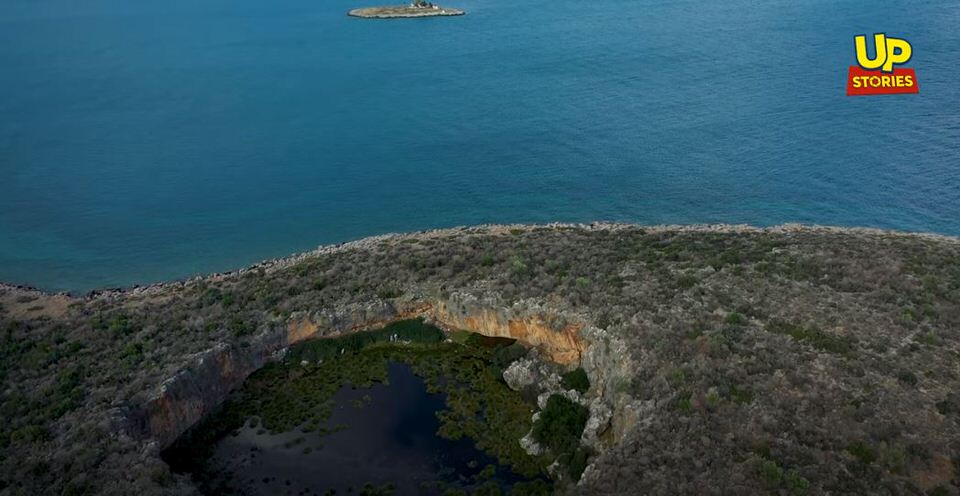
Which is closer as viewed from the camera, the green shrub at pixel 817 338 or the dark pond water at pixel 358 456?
the dark pond water at pixel 358 456

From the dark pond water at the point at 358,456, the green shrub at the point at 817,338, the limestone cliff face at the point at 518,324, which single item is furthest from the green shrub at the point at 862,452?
the limestone cliff face at the point at 518,324

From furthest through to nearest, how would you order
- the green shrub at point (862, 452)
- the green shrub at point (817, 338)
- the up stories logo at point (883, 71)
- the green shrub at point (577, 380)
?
the up stories logo at point (883, 71)
the green shrub at point (577, 380)
the green shrub at point (817, 338)
the green shrub at point (862, 452)

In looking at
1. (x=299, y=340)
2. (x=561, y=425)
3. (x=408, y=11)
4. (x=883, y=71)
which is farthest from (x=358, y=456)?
(x=408, y=11)

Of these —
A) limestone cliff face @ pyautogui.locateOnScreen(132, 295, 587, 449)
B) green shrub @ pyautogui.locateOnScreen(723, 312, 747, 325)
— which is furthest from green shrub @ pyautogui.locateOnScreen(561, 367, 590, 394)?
green shrub @ pyautogui.locateOnScreen(723, 312, 747, 325)

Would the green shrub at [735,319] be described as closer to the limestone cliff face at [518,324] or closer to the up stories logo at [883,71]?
the limestone cliff face at [518,324]

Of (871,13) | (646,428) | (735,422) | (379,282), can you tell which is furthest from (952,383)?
(871,13)

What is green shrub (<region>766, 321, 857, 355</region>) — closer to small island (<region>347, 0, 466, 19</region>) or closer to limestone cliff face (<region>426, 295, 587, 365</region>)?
limestone cliff face (<region>426, 295, 587, 365</region>)
